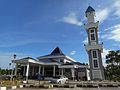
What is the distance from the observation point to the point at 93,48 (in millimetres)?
32625

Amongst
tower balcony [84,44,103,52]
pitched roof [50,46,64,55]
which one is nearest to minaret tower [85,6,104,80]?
tower balcony [84,44,103,52]

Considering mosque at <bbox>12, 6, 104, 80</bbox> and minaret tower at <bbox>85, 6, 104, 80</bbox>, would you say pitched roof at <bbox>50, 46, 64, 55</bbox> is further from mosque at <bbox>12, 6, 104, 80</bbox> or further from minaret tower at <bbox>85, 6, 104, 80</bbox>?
minaret tower at <bbox>85, 6, 104, 80</bbox>

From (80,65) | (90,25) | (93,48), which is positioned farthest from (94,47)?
(90,25)

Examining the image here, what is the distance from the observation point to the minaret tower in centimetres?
3112

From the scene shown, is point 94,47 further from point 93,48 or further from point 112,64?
point 112,64

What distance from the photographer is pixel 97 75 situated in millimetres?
31000

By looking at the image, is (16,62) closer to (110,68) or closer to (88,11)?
(88,11)

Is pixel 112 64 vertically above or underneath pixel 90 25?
underneath

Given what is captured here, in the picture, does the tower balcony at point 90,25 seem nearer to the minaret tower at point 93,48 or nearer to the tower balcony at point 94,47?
the minaret tower at point 93,48

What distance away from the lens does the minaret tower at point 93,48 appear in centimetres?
3112

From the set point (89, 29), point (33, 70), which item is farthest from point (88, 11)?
point (33, 70)

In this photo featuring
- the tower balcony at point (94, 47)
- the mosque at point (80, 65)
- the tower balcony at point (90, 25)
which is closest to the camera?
Answer: the mosque at point (80, 65)

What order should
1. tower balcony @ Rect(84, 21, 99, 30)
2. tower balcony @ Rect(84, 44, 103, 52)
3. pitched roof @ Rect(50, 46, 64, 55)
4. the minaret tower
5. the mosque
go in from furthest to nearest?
pitched roof @ Rect(50, 46, 64, 55), tower balcony @ Rect(84, 21, 99, 30), tower balcony @ Rect(84, 44, 103, 52), the mosque, the minaret tower

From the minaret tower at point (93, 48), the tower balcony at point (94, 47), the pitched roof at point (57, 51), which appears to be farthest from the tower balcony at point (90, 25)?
the pitched roof at point (57, 51)
